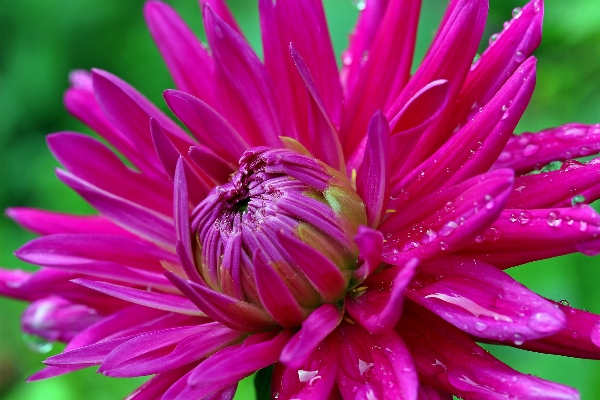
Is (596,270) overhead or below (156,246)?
below

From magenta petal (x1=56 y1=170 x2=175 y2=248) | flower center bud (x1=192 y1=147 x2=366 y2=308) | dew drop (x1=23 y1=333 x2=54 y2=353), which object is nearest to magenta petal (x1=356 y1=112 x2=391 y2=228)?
flower center bud (x1=192 y1=147 x2=366 y2=308)

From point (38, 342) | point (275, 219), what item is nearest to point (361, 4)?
point (275, 219)

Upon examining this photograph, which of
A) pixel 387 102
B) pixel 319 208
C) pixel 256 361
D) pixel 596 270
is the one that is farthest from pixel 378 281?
pixel 596 270

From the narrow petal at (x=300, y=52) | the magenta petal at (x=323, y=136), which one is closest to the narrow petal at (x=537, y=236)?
the magenta petal at (x=323, y=136)

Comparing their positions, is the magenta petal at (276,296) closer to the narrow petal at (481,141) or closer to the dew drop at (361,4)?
the narrow petal at (481,141)

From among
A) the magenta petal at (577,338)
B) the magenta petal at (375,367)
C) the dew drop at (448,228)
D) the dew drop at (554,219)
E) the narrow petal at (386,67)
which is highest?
the narrow petal at (386,67)

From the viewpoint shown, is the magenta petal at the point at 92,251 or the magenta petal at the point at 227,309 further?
the magenta petal at the point at 92,251

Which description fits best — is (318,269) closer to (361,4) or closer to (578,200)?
(578,200)

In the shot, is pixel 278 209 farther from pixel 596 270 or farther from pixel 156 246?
pixel 596 270
